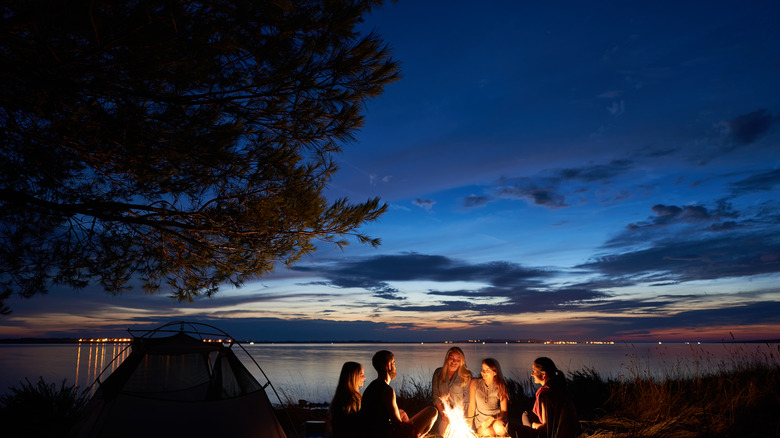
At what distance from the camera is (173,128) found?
5.32 m

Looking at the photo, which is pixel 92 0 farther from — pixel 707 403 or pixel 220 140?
pixel 707 403

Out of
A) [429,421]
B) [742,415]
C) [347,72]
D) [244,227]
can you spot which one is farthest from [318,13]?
[742,415]

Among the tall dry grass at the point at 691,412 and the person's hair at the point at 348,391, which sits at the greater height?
the person's hair at the point at 348,391

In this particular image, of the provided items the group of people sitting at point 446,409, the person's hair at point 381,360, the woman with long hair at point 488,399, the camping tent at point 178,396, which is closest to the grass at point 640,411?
the camping tent at point 178,396

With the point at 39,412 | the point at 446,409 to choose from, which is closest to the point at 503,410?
the point at 446,409

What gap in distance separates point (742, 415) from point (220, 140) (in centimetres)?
809

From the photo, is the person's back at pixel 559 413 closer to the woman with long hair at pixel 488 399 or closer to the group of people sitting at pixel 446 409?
the group of people sitting at pixel 446 409

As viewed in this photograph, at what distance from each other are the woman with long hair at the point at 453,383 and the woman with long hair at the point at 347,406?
1.64m

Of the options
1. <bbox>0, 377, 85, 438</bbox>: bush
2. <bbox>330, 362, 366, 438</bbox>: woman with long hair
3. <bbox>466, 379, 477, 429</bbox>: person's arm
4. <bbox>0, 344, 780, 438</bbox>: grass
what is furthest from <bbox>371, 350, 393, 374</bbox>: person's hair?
<bbox>0, 377, 85, 438</bbox>: bush

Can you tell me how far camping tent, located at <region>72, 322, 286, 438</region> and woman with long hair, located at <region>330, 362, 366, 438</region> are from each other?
81 cm

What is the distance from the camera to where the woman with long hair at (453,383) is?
673 cm

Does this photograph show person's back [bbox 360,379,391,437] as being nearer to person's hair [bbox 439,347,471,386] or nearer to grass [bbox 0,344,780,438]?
grass [bbox 0,344,780,438]

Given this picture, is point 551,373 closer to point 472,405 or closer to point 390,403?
point 472,405

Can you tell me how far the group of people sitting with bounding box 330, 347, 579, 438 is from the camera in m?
5.22
